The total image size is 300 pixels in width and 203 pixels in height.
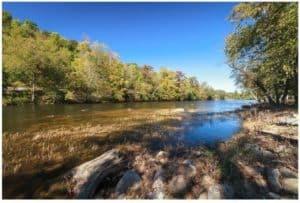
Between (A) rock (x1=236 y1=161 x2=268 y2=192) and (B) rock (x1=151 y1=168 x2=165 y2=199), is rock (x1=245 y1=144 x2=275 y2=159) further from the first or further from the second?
(B) rock (x1=151 y1=168 x2=165 y2=199)

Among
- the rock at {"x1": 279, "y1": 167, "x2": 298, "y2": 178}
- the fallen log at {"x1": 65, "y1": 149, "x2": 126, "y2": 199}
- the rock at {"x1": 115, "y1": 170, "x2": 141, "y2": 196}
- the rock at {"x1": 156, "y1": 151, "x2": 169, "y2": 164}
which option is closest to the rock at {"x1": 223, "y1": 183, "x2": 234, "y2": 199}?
the rock at {"x1": 279, "y1": 167, "x2": 298, "y2": 178}

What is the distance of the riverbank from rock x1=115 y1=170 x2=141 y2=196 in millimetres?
28

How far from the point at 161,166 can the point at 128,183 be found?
1.64 meters

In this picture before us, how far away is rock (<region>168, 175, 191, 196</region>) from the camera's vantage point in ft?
18.7

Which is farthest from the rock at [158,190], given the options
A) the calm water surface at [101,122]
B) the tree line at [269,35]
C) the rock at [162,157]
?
the tree line at [269,35]

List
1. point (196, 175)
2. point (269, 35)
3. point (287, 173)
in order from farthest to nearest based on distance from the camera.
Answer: point (269, 35)
point (196, 175)
point (287, 173)

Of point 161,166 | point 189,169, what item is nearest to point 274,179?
point 189,169

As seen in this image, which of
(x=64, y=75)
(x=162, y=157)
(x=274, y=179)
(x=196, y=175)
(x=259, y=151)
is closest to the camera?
(x=274, y=179)

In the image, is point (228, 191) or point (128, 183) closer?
point (228, 191)

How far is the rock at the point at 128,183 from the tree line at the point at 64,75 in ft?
112

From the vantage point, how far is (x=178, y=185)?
5.93m

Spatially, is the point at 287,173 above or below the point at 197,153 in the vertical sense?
above

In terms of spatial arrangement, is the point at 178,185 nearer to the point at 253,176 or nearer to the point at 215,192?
the point at 215,192

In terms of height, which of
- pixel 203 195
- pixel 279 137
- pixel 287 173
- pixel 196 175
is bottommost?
pixel 203 195
